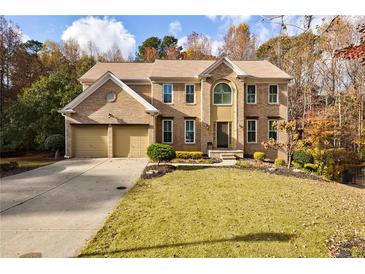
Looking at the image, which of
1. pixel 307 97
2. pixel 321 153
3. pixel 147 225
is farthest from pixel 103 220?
pixel 307 97

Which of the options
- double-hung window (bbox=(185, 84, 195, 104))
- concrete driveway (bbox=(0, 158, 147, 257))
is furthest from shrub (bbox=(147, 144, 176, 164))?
double-hung window (bbox=(185, 84, 195, 104))

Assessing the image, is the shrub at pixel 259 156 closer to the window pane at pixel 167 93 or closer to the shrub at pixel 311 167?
the shrub at pixel 311 167

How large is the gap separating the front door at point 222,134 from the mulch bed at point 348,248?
13.9m

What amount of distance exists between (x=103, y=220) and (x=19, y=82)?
1150 inches

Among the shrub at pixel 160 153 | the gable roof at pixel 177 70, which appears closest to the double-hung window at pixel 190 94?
the gable roof at pixel 177 70

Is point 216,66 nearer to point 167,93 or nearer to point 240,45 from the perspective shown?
point 167,93

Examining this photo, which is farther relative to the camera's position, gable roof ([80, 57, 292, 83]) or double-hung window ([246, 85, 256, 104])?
double-hung window ([246, 85, 256, 104])

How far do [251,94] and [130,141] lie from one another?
1093 centimetres

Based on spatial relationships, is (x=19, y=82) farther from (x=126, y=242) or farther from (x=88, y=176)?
(x=126, y=242)

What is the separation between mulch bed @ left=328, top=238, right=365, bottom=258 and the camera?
14.0 feet

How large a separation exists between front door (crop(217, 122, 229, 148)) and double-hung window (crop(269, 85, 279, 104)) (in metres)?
4.50

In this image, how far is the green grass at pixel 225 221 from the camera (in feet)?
14.6

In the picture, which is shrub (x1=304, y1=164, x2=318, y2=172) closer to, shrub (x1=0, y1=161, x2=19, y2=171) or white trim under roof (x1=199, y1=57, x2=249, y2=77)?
white trim under roof (x1=199, y1=57, x2=249, y2=77)
